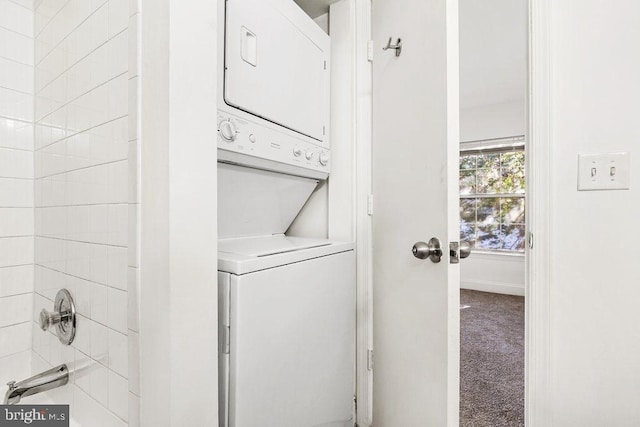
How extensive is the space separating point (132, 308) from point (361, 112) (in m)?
1.22

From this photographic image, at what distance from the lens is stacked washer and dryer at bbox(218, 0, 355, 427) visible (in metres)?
0.86

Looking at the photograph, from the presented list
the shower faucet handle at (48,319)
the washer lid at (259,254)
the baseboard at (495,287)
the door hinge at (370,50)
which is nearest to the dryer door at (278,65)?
the door hinge at (370,50)

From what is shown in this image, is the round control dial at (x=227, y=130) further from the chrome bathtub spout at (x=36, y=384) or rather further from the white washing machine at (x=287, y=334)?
the chrome bathtub spout at (x=36, y=384)

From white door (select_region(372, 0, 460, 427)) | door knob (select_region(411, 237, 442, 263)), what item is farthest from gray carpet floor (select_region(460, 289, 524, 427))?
door knob (select_region(411, 237, 442, 263))

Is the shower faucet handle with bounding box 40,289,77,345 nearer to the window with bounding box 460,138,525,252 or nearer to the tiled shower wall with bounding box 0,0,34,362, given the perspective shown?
the tiled shower wall with bounding box 0,0,34,362

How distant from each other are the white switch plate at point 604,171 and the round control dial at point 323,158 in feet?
3.26

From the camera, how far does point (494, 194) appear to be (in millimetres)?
4535

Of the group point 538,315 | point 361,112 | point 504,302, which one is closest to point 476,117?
point 504,302

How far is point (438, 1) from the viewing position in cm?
98

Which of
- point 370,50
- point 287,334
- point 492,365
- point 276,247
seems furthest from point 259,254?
point 492,365

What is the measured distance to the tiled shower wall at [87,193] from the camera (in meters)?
0.82

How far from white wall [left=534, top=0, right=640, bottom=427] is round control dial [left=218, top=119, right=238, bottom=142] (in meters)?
1.16

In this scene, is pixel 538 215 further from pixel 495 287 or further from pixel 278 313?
pixel 495 287

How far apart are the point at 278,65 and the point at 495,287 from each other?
4.51 m
